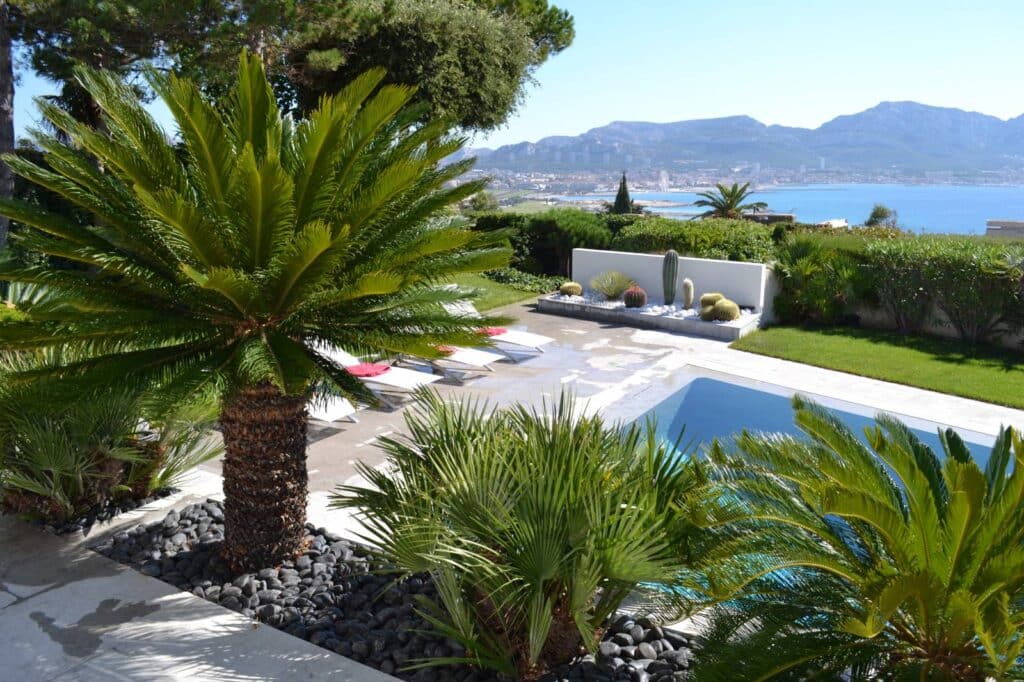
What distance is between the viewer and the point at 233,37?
13.7m

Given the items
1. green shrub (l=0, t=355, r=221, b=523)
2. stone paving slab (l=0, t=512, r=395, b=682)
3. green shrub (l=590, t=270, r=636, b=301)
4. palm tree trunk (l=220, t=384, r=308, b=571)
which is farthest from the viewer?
green shrub (l=590, t=270, r=636, b=301)

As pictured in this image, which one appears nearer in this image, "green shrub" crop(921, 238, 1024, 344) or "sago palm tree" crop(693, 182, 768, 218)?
"green shrub" crop(921, 238, 1024, 344)

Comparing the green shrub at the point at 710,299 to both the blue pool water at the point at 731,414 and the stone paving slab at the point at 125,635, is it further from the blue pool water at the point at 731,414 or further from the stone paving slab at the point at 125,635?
the stone paving slab at the point at 125,635

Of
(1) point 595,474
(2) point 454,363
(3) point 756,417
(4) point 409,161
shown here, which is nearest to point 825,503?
(1) point 595,474

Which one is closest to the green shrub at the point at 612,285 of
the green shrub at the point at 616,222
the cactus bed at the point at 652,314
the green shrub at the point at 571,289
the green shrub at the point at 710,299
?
the cactus bed at the point at 652,314

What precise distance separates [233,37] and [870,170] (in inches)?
7297

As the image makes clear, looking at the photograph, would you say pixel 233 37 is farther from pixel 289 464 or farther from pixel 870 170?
pixel 870 170

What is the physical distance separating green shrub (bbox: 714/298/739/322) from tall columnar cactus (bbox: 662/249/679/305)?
4.90ft

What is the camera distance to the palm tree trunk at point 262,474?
5242 millimetres

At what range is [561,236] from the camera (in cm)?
2164

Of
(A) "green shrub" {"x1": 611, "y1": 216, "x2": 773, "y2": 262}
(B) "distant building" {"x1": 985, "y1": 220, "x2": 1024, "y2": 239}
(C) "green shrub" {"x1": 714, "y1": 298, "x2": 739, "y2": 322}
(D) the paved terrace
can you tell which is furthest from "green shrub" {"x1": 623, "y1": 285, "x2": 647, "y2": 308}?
(B) "distant building" {"x1": 985, "y1": 220, "x2": 1024, "y2": 239}

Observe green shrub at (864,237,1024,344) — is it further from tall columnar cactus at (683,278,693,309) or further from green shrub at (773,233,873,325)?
tall columnar cactus at (683,278,693,309)

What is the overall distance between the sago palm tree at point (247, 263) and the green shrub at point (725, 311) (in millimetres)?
10412

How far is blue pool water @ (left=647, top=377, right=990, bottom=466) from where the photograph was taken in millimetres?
9875
